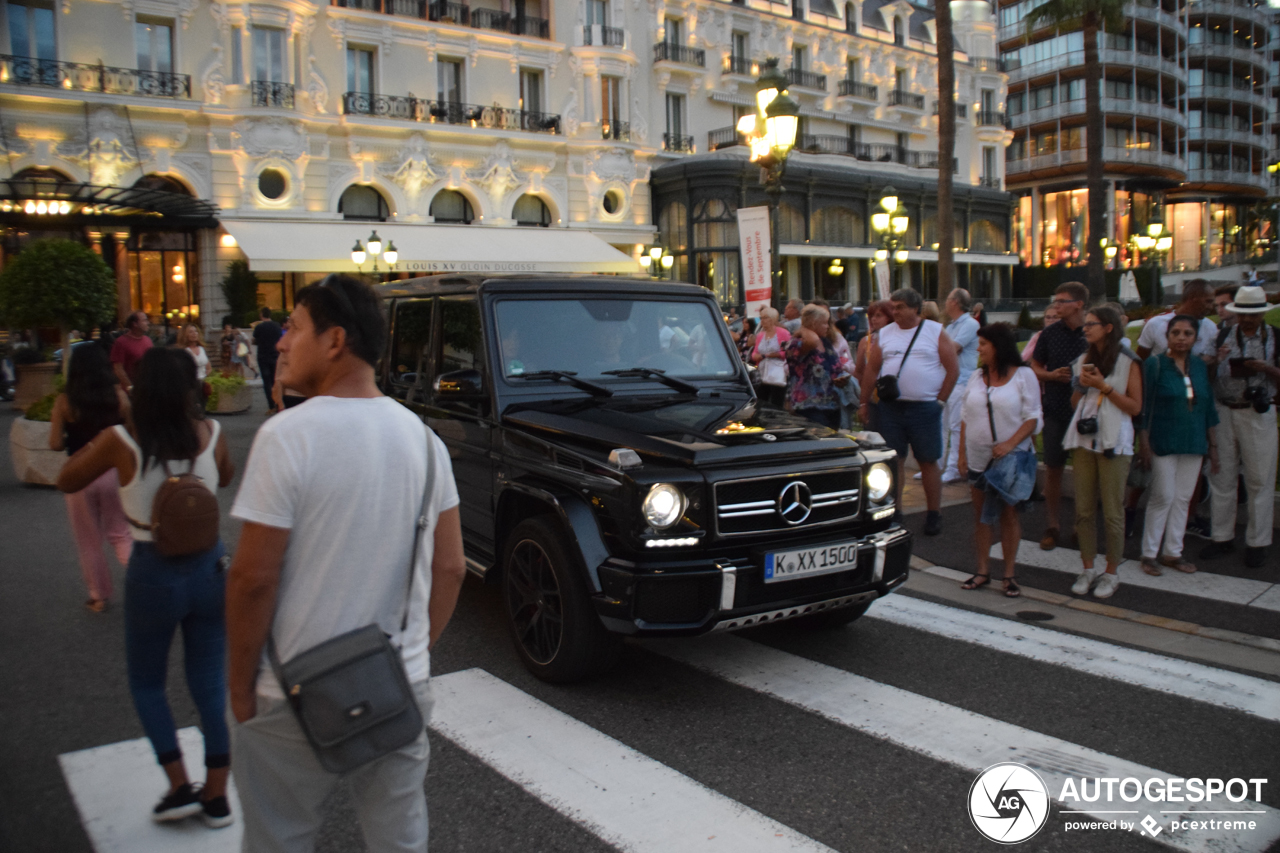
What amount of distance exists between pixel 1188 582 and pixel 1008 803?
3.77m

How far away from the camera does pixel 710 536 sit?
14.1 feet

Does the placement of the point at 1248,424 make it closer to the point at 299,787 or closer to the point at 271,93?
the point at 299,787

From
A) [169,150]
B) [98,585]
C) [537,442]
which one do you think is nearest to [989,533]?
[537,442]

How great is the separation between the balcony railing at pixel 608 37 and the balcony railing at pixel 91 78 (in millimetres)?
14376

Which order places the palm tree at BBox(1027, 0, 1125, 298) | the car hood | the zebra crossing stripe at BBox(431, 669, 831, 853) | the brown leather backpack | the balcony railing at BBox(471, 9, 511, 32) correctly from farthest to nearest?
the balcony railing at BBox(471, 9, 511, 32) → the palm tree at BBox(1027, 0, 1125, 298) → the car hood → the zebra crossing stripe at BBox(431, 669, 831, 853) → the brown leather backpack

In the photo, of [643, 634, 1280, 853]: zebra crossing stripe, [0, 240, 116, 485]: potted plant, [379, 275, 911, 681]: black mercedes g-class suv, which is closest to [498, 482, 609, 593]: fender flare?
[379, 275, 911, 681]: black mercedes g-class suv

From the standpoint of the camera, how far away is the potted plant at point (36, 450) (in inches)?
411

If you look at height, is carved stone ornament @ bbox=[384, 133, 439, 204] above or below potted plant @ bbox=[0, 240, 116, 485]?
above

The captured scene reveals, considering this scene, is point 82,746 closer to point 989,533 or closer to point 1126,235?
point 989,533

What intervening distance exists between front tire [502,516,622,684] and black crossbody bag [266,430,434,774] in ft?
7.30

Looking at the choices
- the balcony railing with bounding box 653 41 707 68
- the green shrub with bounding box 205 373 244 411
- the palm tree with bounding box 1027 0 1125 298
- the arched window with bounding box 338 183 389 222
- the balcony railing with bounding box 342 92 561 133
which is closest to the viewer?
the green shrub with bounding box 205 373 244 411

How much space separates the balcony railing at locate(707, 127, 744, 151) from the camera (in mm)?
40094

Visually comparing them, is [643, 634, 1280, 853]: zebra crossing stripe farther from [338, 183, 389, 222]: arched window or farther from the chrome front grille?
[338, 183, 389, 222]: arched window

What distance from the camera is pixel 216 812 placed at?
11.3 feet
